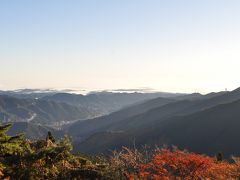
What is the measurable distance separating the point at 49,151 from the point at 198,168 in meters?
18.9

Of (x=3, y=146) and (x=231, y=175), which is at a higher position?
(x=3, y=146)

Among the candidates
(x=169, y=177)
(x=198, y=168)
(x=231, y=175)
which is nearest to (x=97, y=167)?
(x=169, y=177)

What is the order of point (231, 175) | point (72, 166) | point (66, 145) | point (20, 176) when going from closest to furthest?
point (20, 176), point (66, 145), point (72, 166), point (231, 175)

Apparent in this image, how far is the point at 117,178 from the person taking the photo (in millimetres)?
37000

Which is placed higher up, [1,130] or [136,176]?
[1,130]

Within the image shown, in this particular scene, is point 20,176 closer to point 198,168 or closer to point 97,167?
point 97,167

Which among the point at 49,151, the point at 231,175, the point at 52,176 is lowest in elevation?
the point at 231,175

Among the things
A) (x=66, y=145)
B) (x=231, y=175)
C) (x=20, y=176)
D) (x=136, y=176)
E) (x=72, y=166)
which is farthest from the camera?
(x=231, y=175)

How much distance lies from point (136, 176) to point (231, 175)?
13.3m

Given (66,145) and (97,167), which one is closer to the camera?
(66,145)

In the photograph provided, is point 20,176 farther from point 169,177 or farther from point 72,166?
point 169,177

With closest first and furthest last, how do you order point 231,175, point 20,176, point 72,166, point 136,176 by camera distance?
point 20,176 → point 72,166 → point 136,176 → point 231,175

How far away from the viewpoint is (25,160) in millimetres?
32281

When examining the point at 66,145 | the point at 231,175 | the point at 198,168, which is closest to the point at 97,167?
the point at 66,145
